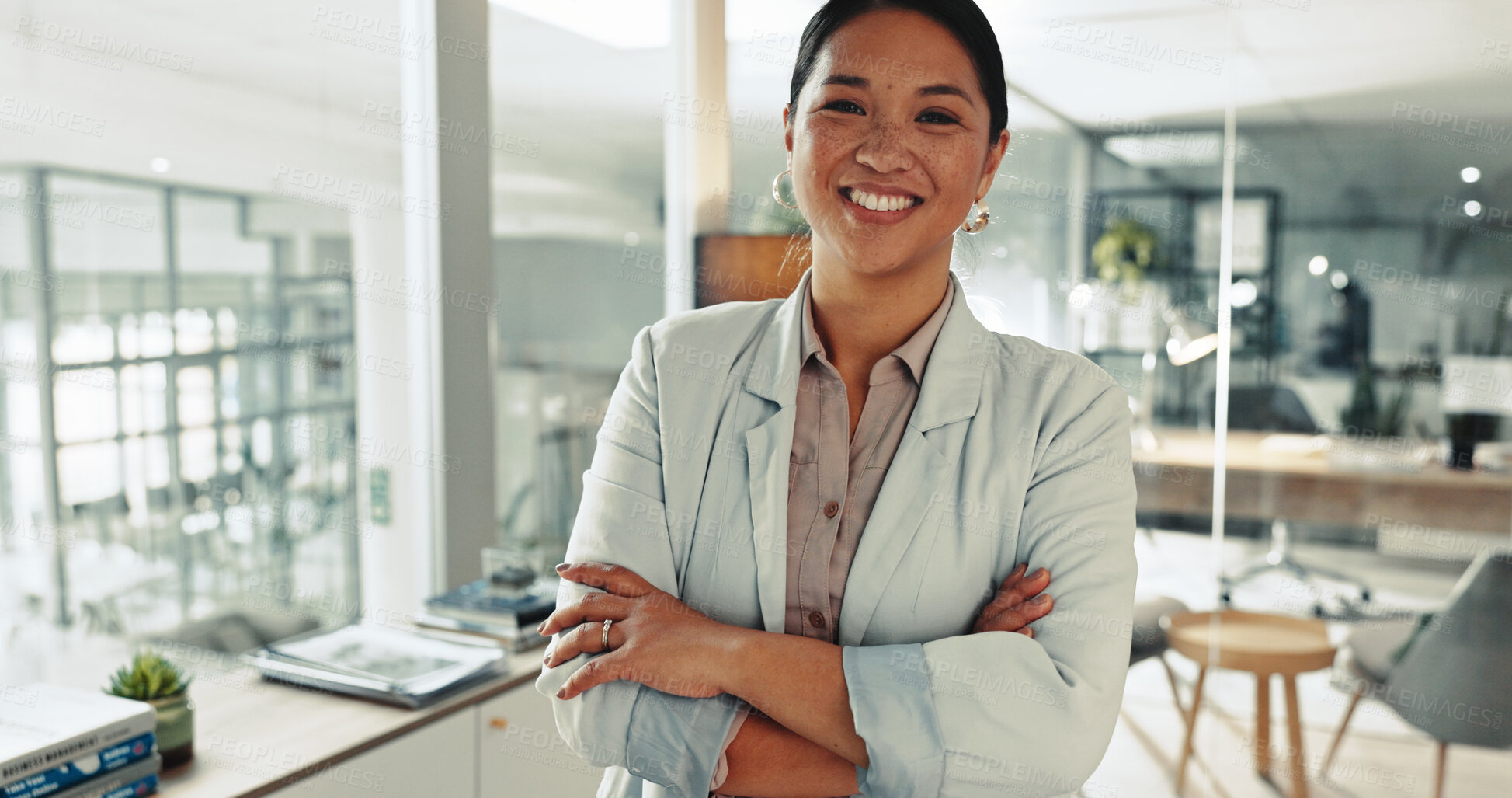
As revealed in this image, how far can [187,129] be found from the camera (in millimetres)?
→ 2123

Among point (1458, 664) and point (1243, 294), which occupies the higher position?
point (1243, 294)

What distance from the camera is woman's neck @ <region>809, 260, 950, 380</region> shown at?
1.34 metres

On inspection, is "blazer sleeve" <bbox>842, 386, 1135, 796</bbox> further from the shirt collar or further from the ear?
the ear

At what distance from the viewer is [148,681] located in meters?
1.70

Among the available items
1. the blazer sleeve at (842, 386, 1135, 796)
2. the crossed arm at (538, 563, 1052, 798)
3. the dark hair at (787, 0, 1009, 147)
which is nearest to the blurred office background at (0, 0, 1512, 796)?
the dark hair at (787, 0, 1009, 147)

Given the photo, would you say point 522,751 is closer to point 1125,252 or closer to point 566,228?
point 566,228

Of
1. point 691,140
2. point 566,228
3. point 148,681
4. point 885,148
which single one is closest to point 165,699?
Answer: point 148,681

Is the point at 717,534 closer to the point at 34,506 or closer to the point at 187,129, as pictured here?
the point at 34,506

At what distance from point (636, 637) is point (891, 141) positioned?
685 millimetres

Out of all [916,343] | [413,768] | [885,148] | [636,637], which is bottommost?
[413,768]

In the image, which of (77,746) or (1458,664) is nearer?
(77,746)

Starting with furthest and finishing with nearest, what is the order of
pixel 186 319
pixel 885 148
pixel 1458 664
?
1. pixel 1458 664
2. pixel 186 319
3. pixel 885 148

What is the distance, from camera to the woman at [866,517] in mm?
1161

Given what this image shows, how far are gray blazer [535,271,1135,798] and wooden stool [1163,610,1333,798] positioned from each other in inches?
86.5
